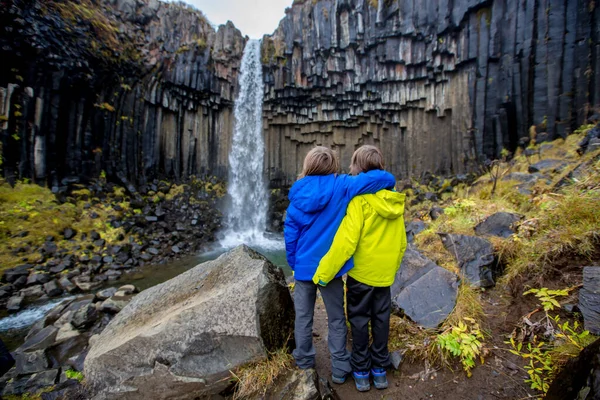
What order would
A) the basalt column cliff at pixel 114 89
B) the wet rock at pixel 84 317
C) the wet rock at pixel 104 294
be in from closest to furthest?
1. the wet rock at pixel 84 317
2. the wet rock at pixel 104 294
3. the basalt column cliff at pixel 114 89

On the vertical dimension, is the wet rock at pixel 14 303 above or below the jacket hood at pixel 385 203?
below

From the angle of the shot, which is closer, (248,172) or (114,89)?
(114,89)

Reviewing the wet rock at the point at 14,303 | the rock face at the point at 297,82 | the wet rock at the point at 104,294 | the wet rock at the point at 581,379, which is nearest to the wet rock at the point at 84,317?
the wet rock at the point at 104,294

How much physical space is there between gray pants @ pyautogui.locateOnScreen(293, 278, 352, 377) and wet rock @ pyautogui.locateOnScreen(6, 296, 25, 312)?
365 inches

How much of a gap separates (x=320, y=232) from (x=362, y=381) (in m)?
1.39

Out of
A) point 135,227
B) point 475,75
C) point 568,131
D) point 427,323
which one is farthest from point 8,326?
point 475,75

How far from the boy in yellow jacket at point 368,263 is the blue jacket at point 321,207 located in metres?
0.09

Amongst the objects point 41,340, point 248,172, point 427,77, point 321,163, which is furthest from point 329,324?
point 248,172

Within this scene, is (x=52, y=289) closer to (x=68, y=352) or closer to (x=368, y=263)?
(x=68, y=352)

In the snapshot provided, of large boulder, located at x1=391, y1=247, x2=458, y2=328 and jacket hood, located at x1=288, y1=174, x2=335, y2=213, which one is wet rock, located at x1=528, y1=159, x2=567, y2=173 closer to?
large boulder, located at x1=391, y1=247, x2=458, y2=328

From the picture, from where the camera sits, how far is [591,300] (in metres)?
2.35

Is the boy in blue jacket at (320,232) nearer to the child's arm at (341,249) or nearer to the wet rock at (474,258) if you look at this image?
the child's arm at (341,249)

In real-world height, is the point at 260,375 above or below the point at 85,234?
above

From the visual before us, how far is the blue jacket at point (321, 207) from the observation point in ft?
7.99
